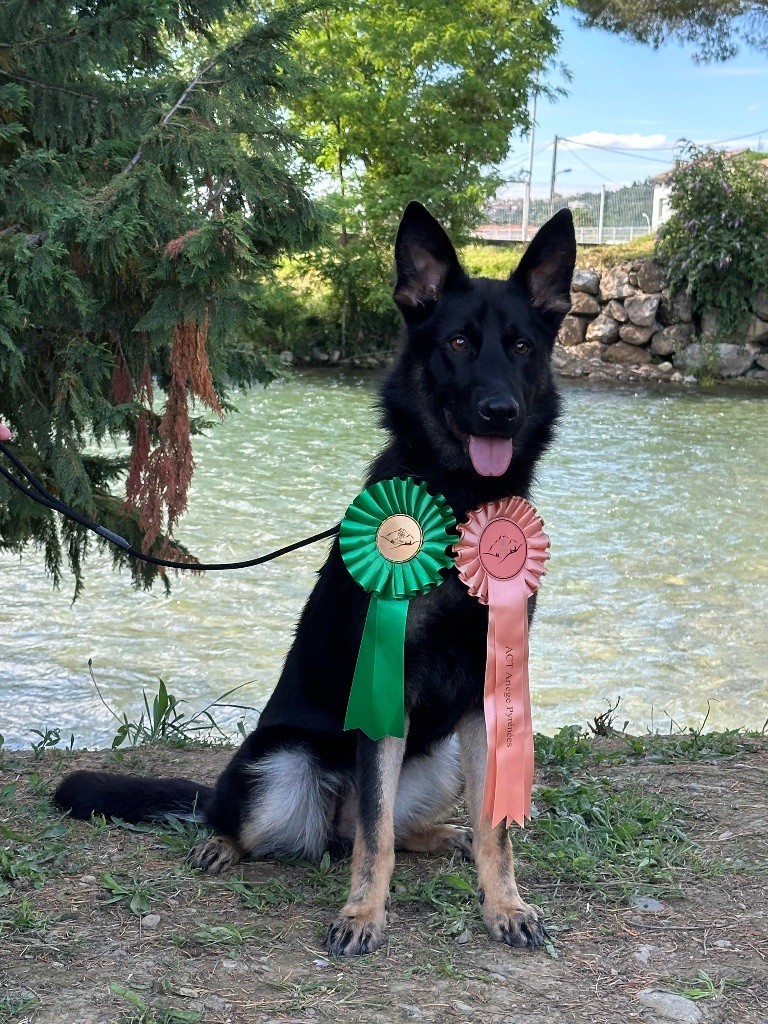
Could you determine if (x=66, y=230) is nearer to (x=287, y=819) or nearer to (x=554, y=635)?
(x=287, y=819)

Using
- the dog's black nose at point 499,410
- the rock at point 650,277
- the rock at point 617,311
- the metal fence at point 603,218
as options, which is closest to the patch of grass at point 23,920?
the dog's black nose at point 499,410

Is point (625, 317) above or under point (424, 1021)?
above

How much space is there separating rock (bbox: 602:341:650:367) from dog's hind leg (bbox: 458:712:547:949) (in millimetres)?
19527

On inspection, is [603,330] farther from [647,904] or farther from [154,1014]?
[154,1014]

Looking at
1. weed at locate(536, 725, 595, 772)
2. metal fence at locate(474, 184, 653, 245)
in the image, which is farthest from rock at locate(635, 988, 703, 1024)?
metal fence at locate(474, 184, 653, 245)

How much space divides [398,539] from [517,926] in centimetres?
106

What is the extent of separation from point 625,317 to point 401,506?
19.7m

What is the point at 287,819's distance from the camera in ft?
9.66

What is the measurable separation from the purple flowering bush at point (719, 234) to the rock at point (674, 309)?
0.17 metres

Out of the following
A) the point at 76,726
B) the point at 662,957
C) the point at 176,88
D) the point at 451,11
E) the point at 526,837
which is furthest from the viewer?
the point at 451,11

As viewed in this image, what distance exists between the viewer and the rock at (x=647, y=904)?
9.12ft

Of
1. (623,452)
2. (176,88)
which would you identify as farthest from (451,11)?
(176,88)

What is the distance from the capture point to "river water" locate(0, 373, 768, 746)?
6.37 metres

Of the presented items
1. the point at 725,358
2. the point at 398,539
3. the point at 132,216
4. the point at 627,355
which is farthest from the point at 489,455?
the point at 627,355
